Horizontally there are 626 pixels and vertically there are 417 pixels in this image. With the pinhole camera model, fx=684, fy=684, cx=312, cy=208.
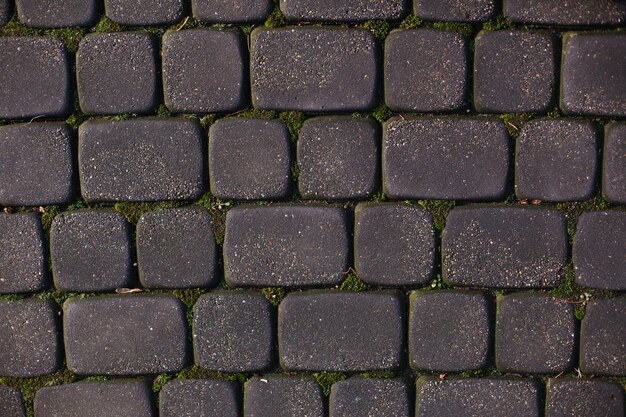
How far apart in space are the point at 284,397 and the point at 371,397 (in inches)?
10.6

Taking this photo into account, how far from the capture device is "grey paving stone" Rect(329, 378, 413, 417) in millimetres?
2104

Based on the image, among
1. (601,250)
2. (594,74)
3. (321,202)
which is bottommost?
(601,250)

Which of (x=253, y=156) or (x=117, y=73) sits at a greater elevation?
(x=117, y=73)

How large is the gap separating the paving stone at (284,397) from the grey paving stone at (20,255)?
2.46 feet

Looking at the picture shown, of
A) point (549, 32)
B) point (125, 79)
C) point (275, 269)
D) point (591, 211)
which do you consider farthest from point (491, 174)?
point (125, 79)

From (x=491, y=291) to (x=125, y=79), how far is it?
1294 millimetres

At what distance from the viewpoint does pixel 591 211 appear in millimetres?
2064

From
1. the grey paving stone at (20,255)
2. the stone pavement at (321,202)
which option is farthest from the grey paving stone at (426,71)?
the grey paving stone at (20,255)

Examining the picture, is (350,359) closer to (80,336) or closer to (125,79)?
(80,336)

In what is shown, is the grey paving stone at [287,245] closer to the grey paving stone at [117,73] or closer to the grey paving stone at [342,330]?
the grey paving stone at [342,330]

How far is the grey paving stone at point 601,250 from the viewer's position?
206cm

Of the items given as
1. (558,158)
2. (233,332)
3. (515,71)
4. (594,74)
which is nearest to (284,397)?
(233,332)

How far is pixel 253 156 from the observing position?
6.82ft

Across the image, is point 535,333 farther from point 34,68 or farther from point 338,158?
point 34,68
